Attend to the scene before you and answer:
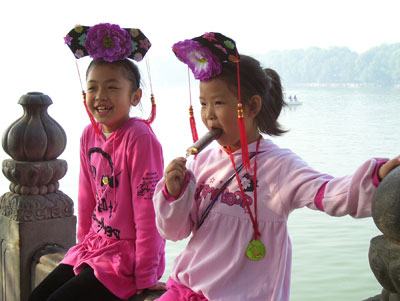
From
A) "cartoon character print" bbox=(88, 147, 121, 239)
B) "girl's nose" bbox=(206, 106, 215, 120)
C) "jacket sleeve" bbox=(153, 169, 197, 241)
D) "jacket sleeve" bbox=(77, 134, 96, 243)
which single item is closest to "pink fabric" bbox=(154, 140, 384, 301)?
"jacket sleeve" bbox=(153, 169, 197, 241)

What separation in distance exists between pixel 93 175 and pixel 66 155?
8.74 meters

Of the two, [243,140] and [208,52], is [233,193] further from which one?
[208,52]

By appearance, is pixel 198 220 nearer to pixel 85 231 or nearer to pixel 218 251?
pixel 218 251

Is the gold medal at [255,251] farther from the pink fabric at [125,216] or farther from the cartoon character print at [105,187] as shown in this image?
the cartoon character print at [105,187]

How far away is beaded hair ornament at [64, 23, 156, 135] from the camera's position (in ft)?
6.90

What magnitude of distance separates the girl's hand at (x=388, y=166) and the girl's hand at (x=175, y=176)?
0.60 meters

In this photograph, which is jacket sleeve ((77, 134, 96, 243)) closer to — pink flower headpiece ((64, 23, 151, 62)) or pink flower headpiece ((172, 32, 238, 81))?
pink flower headpiece ((64, 23, 151, 62))

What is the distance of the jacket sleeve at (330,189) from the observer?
4.22ft

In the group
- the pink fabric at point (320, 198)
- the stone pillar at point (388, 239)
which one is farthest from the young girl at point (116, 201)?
the stone pillar at point (388, 239)

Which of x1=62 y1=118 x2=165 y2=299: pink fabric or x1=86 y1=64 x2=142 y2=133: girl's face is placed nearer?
x1=62 y1=118 x2=165 y2=299: pink fabric

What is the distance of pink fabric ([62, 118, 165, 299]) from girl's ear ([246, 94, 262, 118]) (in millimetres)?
468

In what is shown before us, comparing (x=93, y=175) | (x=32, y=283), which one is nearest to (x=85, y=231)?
(x=93, y=175)

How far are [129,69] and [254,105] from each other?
65 cm

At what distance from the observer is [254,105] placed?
1734 mm
